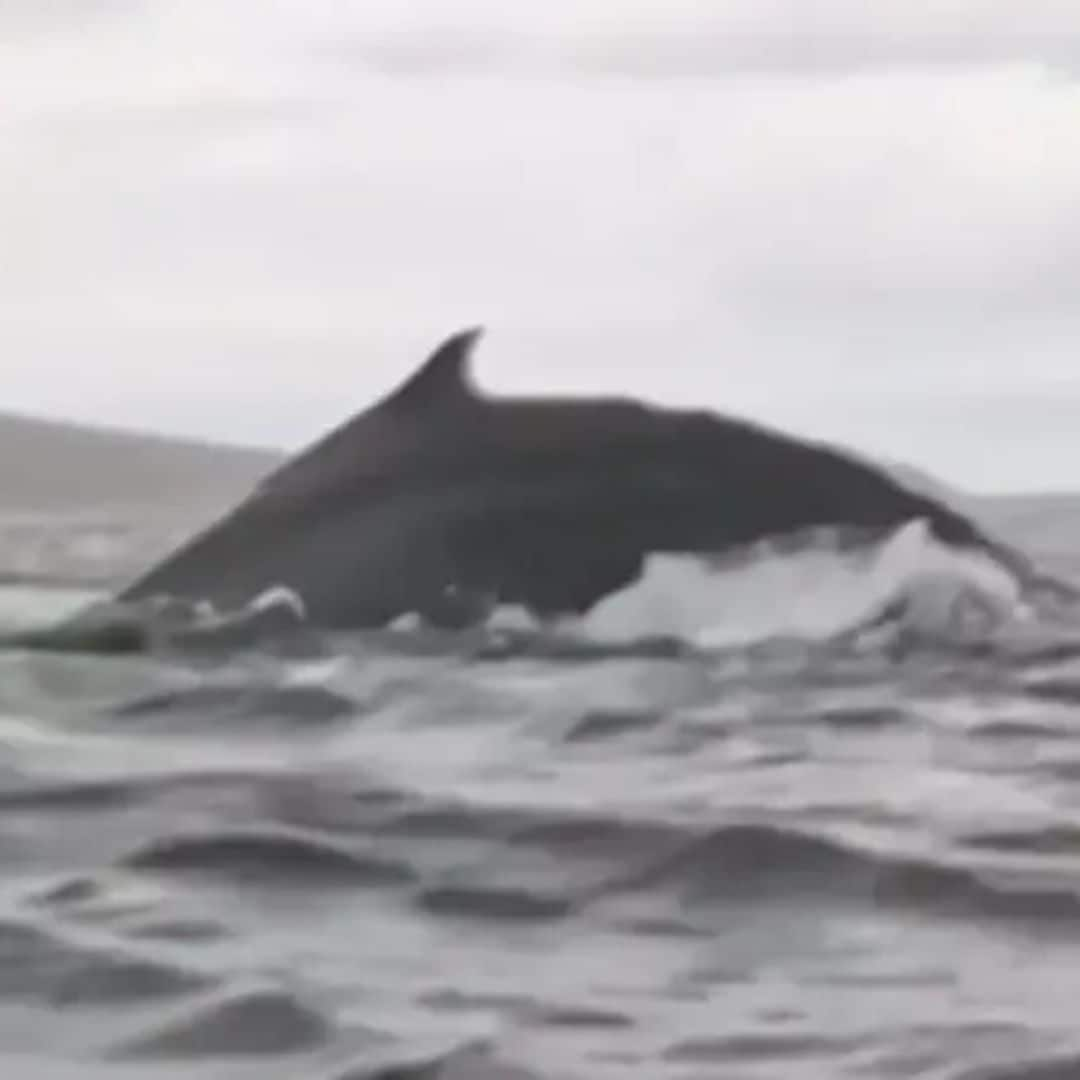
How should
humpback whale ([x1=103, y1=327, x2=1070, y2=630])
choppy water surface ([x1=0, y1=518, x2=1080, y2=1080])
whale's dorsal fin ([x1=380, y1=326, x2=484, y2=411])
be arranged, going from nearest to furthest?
Answer: choppy water surface ([x1=0, y1=518, x2=1080, y2=1080]) < whale's dorsal fin ([x1=380, y1=326, x2=484, y2=411]) < humpback whale ([x1=103, y1=327, x2=1070, y2=630])

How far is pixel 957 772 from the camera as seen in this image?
462cm

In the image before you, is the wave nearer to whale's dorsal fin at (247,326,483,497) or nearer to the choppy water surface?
whale's dorsal fin at (247,326,483,497)

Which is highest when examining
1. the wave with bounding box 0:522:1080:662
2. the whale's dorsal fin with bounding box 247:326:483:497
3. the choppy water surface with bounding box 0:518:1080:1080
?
the whale's dorsal fin with bounding box 247:326:483:497

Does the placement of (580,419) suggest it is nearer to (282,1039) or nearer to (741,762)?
(741,762)

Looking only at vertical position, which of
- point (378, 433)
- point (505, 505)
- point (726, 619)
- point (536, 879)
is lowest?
point (536, 879)

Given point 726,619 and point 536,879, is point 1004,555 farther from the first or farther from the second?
point 536,879

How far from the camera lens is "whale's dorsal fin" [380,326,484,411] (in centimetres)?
671

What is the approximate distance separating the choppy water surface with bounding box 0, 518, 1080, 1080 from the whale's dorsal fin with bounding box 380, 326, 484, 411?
113 centimetres

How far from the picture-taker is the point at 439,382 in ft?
22.5

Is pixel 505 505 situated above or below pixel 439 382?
below

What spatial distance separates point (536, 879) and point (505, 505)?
10.8 ft

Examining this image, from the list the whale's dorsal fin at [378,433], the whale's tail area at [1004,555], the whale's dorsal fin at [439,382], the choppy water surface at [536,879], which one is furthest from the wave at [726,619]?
the choppy water surface at [536,879]

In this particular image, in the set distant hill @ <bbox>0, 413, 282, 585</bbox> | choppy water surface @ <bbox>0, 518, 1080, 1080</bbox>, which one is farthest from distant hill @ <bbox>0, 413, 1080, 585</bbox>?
choppy water surface @ <bbox>0, 518, 1080, 1080</bbox>

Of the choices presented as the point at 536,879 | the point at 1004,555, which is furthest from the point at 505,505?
the point at 536,879
